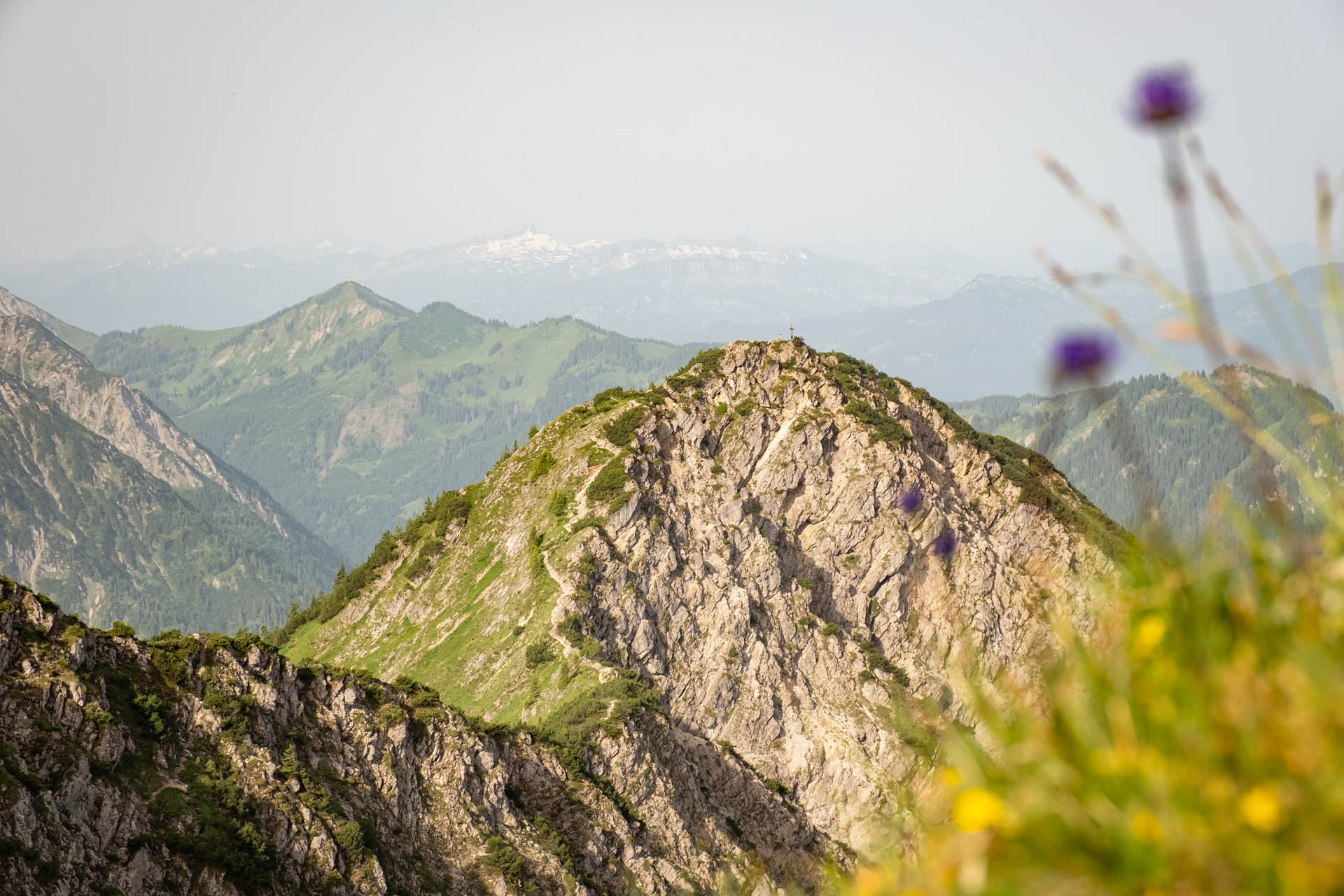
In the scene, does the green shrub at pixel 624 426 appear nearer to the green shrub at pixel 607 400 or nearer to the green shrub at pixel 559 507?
the green shrub at pixel 607 400

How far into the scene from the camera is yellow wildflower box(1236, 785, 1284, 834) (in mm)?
3799

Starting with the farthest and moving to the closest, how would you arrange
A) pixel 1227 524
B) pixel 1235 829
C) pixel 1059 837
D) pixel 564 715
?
pixel 564 715
pixel 1227 524
pixel 1059 837
pixel 1235 829

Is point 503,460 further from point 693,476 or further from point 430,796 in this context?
point 430,796

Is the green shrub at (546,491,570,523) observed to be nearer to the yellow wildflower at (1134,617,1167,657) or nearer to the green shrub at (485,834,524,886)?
the green shrub at (485,834,524,886)

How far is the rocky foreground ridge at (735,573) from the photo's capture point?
3056 inches

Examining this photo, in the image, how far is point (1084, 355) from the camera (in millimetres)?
6934

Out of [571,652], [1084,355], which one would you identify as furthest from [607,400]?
[1084,355]

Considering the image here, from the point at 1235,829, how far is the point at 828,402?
93.8m

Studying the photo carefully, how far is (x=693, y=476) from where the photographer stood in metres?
90.3

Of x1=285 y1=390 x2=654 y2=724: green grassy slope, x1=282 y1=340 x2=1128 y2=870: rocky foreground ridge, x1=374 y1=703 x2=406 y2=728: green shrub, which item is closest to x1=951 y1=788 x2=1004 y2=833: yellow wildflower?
x1=374 y1=703 x2=406 y2=728: green shrub

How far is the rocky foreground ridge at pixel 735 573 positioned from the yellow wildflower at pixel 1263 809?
2576 inches

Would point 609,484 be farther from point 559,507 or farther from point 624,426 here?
point 624,426

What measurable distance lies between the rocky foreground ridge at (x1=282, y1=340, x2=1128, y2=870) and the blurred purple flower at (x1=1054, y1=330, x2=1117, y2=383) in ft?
207

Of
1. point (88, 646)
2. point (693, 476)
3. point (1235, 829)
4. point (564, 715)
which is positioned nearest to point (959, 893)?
point (1235, 829)
